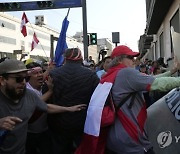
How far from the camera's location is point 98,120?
355 centimetres

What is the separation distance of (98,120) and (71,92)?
0.91 metres

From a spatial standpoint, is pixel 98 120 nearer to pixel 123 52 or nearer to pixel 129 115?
pixel 129 115

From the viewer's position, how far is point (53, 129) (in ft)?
15.1

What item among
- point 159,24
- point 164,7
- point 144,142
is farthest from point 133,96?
point 159,24

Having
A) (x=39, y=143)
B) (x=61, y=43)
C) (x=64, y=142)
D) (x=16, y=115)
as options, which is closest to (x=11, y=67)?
(x=16, y=115)

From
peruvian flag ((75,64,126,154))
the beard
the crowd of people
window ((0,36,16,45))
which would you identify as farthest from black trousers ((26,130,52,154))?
window ((0,36,16,45))

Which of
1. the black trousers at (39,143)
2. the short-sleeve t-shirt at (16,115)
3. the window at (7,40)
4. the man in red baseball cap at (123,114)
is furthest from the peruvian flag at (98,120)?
the window at (7,40)

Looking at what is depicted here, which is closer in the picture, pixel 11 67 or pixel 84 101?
pixel 11 67

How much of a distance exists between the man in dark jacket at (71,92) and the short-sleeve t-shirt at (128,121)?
900 mm

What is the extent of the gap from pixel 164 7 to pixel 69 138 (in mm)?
14893

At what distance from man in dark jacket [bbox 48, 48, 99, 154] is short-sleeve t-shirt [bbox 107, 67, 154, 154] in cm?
90

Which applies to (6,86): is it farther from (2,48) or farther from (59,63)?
(2,48)

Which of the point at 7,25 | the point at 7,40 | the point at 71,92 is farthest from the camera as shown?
the point at 7,25

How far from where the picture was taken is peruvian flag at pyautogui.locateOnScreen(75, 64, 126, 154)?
3559 millimetres
